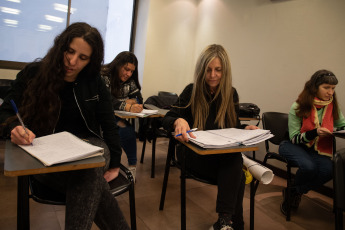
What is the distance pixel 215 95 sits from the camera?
1.63 m

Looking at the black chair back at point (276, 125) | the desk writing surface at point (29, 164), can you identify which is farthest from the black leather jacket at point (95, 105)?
the black chair back at point (276, 125)

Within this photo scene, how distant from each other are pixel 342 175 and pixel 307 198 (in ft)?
6.00

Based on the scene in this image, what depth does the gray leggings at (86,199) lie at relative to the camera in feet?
3.06

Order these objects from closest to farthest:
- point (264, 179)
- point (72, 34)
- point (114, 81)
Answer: point (72, 34), point (264, 179), point (114, 81)

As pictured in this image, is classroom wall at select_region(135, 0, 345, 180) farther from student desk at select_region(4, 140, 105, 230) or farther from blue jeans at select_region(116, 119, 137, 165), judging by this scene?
student desk at select_region(4, 140, 105, 230)

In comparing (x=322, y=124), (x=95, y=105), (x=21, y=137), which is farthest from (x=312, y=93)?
(x=21, y=137)

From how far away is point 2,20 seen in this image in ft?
11.3

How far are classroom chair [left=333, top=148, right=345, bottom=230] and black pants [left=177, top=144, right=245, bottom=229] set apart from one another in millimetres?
515

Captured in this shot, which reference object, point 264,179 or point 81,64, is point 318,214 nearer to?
point 264,179

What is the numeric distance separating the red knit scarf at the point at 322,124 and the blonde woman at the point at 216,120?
845mm

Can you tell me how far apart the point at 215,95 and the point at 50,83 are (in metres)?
0.98

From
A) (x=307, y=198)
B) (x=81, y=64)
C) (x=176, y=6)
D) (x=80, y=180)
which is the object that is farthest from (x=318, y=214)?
(x=176, y=6)

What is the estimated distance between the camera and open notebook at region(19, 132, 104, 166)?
0.77 m

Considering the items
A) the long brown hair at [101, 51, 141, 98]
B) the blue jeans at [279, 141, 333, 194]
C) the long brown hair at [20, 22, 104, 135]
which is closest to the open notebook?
the long brown hair at [20, 22, 104, 135]
